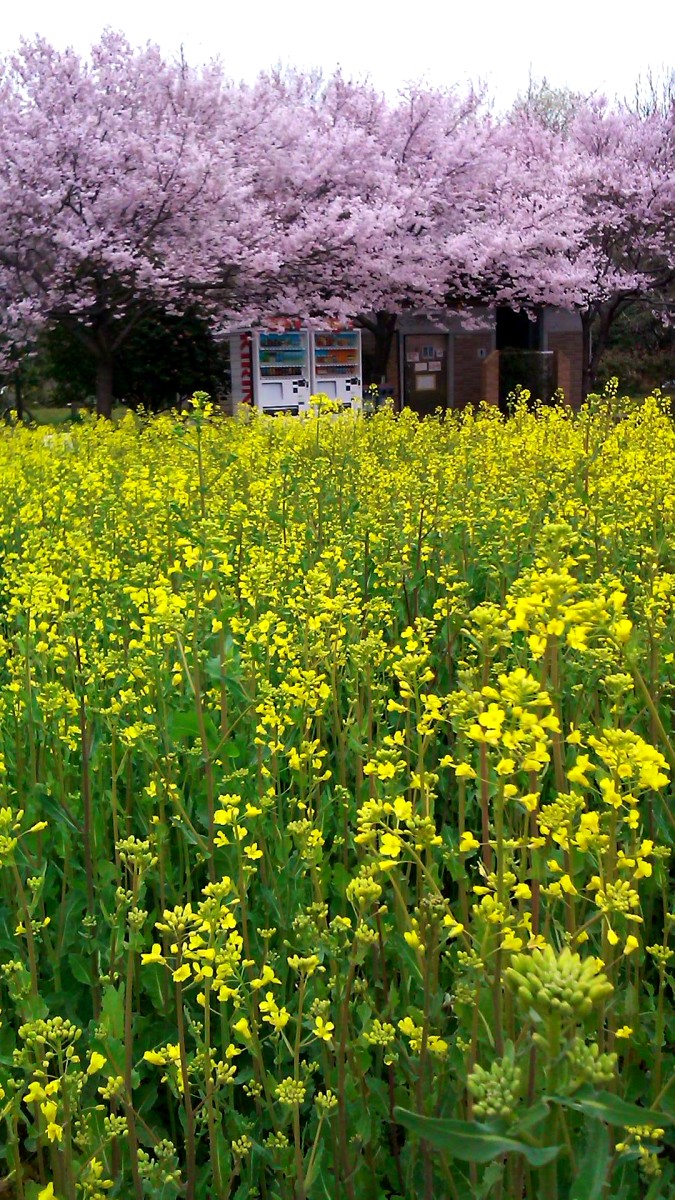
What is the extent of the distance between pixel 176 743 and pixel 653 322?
3227cm

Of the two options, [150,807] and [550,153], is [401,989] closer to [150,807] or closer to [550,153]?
[150,807]

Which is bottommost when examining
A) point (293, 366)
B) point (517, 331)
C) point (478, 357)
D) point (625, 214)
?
point (293, 366)

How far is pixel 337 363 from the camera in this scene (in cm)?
2209

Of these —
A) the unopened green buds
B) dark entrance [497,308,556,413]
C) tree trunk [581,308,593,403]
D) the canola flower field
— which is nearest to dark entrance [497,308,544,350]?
tree trunk [581,308,593,403]

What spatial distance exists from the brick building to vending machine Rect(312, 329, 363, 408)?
828mm

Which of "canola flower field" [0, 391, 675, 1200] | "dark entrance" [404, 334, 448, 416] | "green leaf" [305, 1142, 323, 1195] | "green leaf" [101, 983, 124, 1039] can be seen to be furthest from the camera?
"dark entrance" [404, 334, 448, 416]

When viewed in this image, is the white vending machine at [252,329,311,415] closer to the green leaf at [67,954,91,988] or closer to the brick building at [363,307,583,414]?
the brick building at [363,307,583,414]

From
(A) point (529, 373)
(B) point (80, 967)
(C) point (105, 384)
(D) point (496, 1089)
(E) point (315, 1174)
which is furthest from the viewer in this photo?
(A) point (529, 373)

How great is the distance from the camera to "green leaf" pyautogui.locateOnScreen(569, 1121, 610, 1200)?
3.35ft

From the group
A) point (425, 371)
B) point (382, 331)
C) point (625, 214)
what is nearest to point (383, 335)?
point (382, 331)

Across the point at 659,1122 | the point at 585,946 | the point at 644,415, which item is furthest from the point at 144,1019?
the point at 644,415

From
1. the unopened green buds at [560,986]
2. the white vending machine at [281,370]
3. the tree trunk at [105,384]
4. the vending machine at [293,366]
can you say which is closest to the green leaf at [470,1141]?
the unopened green buds at [560,986]

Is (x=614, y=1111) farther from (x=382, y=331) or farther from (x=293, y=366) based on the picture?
(x=382, y=331)

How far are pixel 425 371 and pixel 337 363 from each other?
14.2 feet
